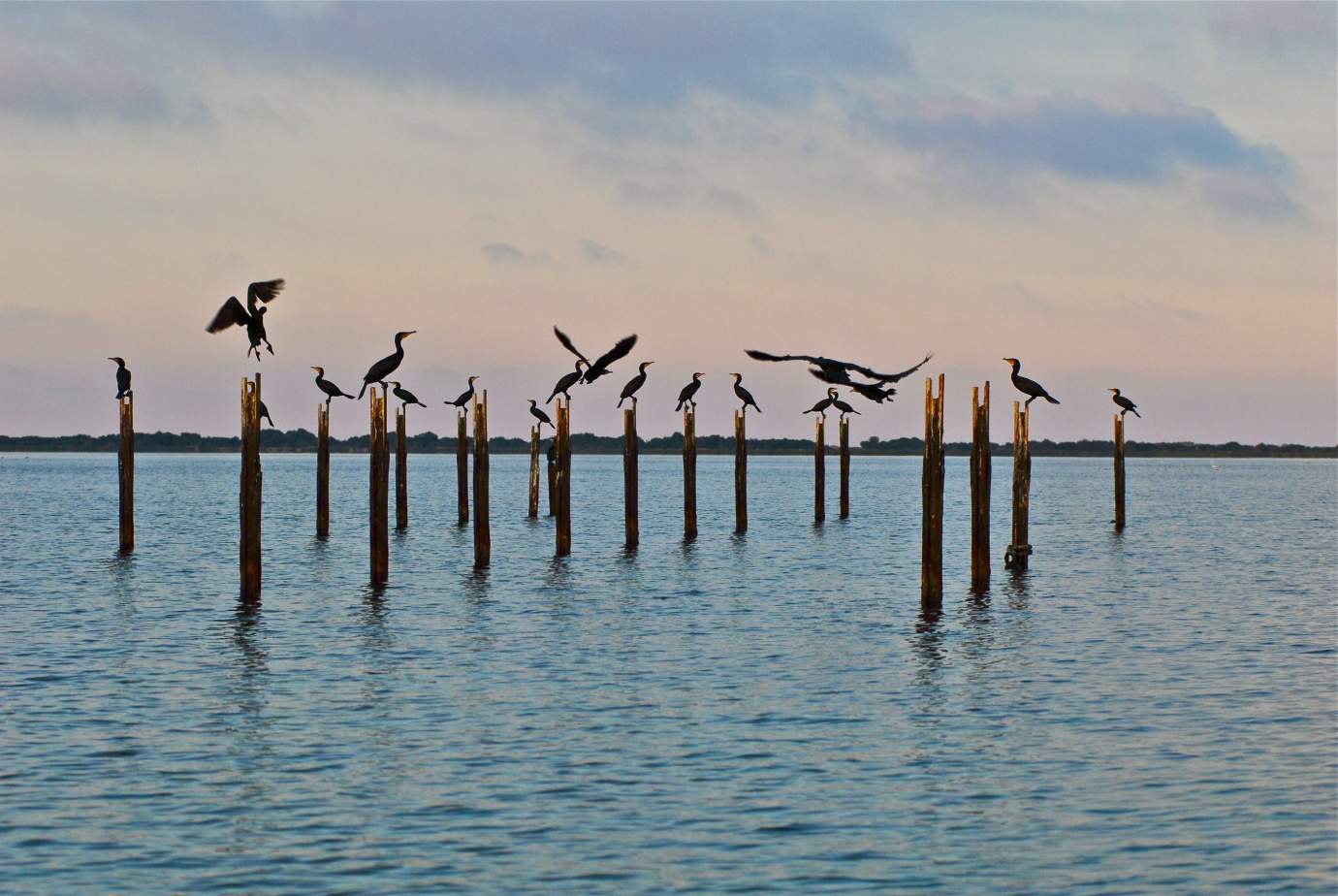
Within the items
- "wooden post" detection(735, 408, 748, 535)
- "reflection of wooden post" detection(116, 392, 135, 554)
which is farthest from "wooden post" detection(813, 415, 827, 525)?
"reflection of wooden post" detection(116, 392, 135, 554)

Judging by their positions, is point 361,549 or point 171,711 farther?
point 361,549

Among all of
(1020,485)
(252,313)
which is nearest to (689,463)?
(1020,485)

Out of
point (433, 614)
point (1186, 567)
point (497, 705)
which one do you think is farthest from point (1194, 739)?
point (1186, 567)

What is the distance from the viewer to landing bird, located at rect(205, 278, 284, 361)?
2112 cm

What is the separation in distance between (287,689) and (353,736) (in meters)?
3.10

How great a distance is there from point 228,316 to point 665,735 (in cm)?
947

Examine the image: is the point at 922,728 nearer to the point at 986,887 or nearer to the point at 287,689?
the point at 986,887

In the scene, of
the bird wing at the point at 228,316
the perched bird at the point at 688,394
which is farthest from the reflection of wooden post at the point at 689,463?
the bird wing at the point at 228,316

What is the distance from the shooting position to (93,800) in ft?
41.4

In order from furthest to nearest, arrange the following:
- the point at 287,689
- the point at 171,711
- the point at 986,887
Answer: the point at 287,689 → the point at 171,711 → the point at 986,887

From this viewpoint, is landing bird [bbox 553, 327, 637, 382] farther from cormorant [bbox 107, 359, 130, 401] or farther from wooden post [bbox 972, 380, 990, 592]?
cormorant [bbox 107, 359, 130, 401]

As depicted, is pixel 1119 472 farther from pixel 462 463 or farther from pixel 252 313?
pixel 252 313

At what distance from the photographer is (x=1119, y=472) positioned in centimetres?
4916

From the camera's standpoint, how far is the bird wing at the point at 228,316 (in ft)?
68.9
